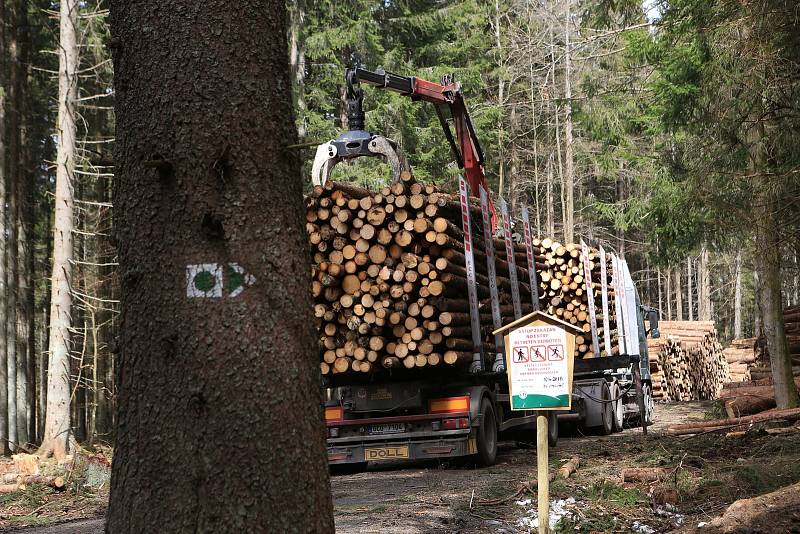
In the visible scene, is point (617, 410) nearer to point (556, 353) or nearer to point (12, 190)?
point (556, 353)

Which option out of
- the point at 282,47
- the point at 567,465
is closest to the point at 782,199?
the point at 567,465

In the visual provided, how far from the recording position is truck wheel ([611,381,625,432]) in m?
15.5

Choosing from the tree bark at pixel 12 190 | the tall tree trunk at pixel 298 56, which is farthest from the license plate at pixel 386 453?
the tall tree trunk at pixel 298 56

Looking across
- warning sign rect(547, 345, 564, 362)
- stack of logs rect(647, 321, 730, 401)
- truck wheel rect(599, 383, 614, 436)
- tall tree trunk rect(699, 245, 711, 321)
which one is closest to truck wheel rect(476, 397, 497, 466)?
truck wheel rect(599, 383, 614, 436)

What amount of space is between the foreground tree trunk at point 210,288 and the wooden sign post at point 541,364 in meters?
2.62

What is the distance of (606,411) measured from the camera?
49.2 ft

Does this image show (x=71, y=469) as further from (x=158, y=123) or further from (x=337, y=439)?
(x=158, y=123)

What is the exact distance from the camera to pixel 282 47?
373cm

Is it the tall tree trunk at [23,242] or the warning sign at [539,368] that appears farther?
the tall tree trunk at [23,242]

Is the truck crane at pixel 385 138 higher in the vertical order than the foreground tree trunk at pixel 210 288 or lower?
higher

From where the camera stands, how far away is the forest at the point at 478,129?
11500mm

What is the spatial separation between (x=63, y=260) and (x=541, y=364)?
11394 mm

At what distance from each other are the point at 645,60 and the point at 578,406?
935 centimetres

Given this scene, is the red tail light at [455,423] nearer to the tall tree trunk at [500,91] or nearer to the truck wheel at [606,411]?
the truck wheel at [606,411]
